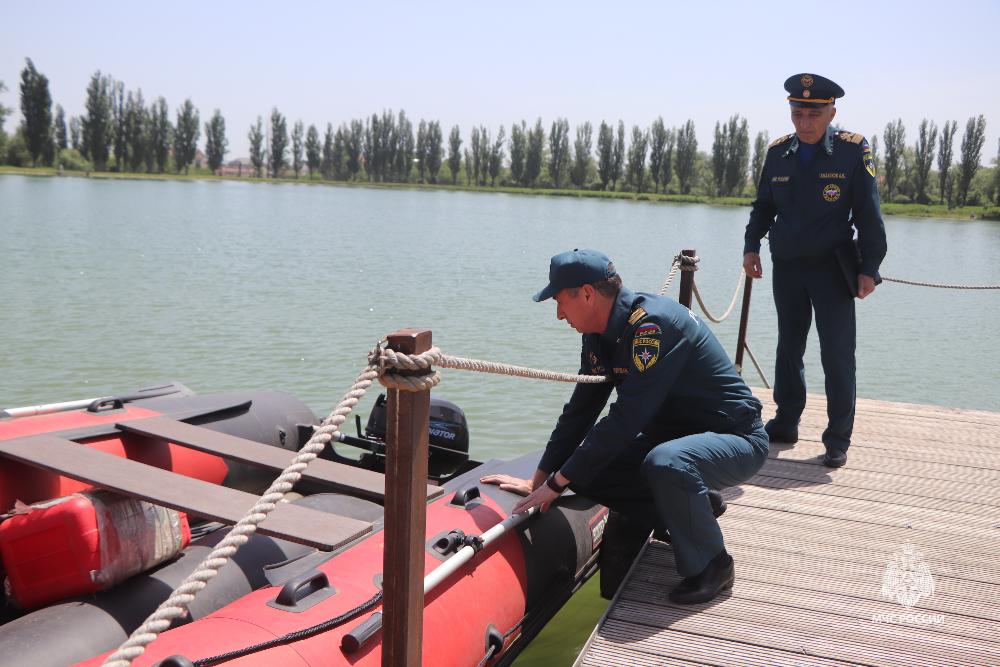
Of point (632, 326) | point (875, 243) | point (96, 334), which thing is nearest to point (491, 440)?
point (875, 243)

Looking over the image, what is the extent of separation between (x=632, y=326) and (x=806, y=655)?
116 cm

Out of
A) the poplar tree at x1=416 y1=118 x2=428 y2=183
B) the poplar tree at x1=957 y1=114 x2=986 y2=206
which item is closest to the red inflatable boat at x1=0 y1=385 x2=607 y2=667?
the poplar tree at x1=957 y1=114 x2=986 y2=206

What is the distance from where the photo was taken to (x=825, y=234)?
13.5ft

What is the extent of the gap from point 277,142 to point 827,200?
302ft

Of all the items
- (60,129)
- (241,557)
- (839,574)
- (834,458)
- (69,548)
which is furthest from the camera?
(60,129)

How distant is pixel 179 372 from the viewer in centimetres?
923

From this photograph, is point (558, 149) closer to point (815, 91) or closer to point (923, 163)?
point (923, 163)

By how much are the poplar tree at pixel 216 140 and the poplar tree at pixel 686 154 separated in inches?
1795

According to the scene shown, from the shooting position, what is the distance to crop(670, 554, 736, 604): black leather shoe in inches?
115

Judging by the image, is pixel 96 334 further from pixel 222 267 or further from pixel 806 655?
pixel 806 655

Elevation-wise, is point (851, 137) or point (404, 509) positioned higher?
point (851, 137)

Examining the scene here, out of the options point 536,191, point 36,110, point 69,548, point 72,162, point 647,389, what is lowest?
point 69,548

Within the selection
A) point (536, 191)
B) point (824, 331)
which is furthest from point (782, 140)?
point (536, 191)

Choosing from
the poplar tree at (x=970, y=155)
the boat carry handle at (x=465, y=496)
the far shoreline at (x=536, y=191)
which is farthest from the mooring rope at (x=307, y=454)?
the poplar tree at (x=970, y=155)
